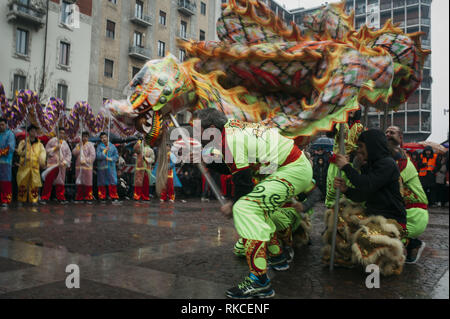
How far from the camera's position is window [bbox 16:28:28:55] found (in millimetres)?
21036

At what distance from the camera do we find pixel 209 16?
15.6 ft

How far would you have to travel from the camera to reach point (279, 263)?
3.59 meters

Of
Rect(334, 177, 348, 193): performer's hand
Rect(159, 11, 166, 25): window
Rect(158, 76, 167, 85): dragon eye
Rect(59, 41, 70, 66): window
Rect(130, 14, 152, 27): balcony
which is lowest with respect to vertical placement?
Rect(334, 177, 348, 193): performer's hand

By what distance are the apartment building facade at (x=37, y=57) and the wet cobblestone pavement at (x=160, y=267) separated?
15855 millimetres

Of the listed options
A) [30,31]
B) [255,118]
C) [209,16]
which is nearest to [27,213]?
[209,16]

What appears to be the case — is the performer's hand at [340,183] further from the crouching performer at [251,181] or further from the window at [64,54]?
the window at [64,54]

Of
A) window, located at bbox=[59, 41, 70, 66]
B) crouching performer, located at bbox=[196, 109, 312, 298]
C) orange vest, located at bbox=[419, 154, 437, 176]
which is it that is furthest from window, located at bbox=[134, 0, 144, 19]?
window, located at bbox=[59, 41, 70, 66]

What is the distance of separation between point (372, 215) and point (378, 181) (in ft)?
1.24

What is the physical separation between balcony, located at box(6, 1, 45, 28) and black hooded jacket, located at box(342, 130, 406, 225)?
Result: 63.3 feet

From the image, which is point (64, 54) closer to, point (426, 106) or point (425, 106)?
point (426, 106)

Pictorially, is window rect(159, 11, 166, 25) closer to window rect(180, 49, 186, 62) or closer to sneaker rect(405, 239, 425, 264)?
window rect(180, 49, 186, 62)

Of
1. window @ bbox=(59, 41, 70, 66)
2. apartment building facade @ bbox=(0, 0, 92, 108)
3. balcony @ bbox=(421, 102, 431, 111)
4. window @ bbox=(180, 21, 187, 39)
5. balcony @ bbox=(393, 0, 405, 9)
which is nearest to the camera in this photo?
window @ bbox=(180, 21, 187, 39)

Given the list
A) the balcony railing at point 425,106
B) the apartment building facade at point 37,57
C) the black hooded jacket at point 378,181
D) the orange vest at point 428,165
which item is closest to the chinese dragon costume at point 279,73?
the black hooded jacket at point 378,181

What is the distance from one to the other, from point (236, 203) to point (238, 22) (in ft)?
6.27
